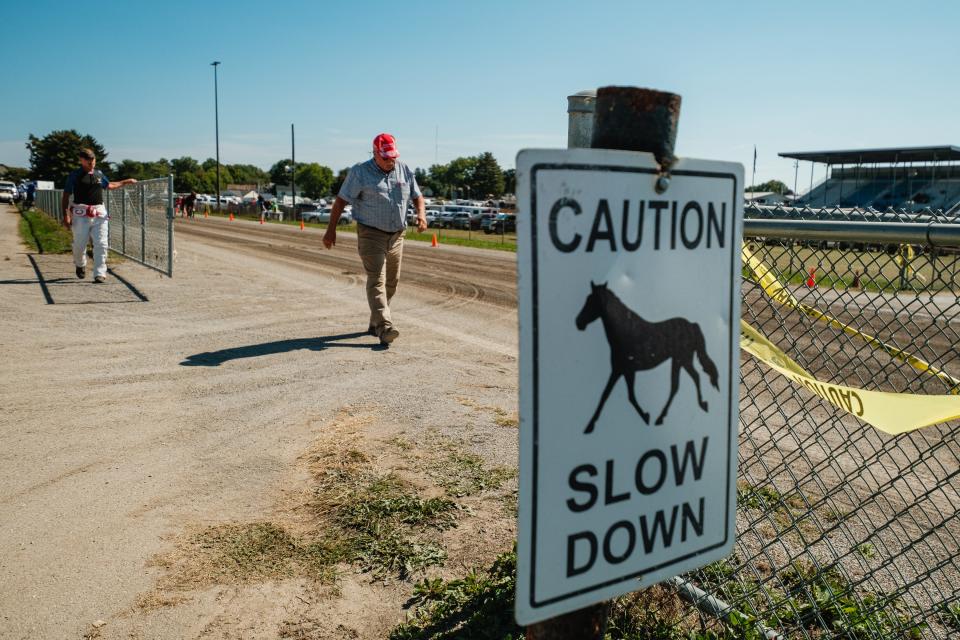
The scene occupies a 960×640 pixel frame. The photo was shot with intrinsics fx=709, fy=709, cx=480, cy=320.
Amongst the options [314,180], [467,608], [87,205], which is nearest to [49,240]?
[87,205]

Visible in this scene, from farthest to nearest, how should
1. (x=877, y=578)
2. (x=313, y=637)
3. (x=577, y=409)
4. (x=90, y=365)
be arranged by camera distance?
(x=90, y=365)
(x=877, y=578)
(x=313, y=637)
(x=577, y=409)

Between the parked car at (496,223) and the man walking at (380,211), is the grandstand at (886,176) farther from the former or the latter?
the man walking at (380,211)

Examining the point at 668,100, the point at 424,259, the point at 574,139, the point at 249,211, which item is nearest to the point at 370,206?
the point at 574,139

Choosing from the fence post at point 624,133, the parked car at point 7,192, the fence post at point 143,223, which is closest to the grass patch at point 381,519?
the fence post at point 624,133

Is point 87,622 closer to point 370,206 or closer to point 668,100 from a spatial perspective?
point 668,100

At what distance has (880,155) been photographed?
199 feet

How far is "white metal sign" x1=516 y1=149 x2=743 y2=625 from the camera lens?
3.98ft

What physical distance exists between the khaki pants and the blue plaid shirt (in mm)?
117

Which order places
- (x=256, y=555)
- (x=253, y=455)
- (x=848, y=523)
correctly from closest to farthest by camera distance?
(x=256, y=555), (x=848, y=523), (x=253, y=455)

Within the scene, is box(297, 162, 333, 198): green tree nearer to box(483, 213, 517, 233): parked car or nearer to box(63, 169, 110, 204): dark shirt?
box(483, 213, 517, 233): parked car

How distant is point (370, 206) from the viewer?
23.4 ft

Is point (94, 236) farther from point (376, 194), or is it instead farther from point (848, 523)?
point (848, 523)

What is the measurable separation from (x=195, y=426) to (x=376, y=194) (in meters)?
3.08

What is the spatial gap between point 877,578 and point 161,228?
1172 centimetres
